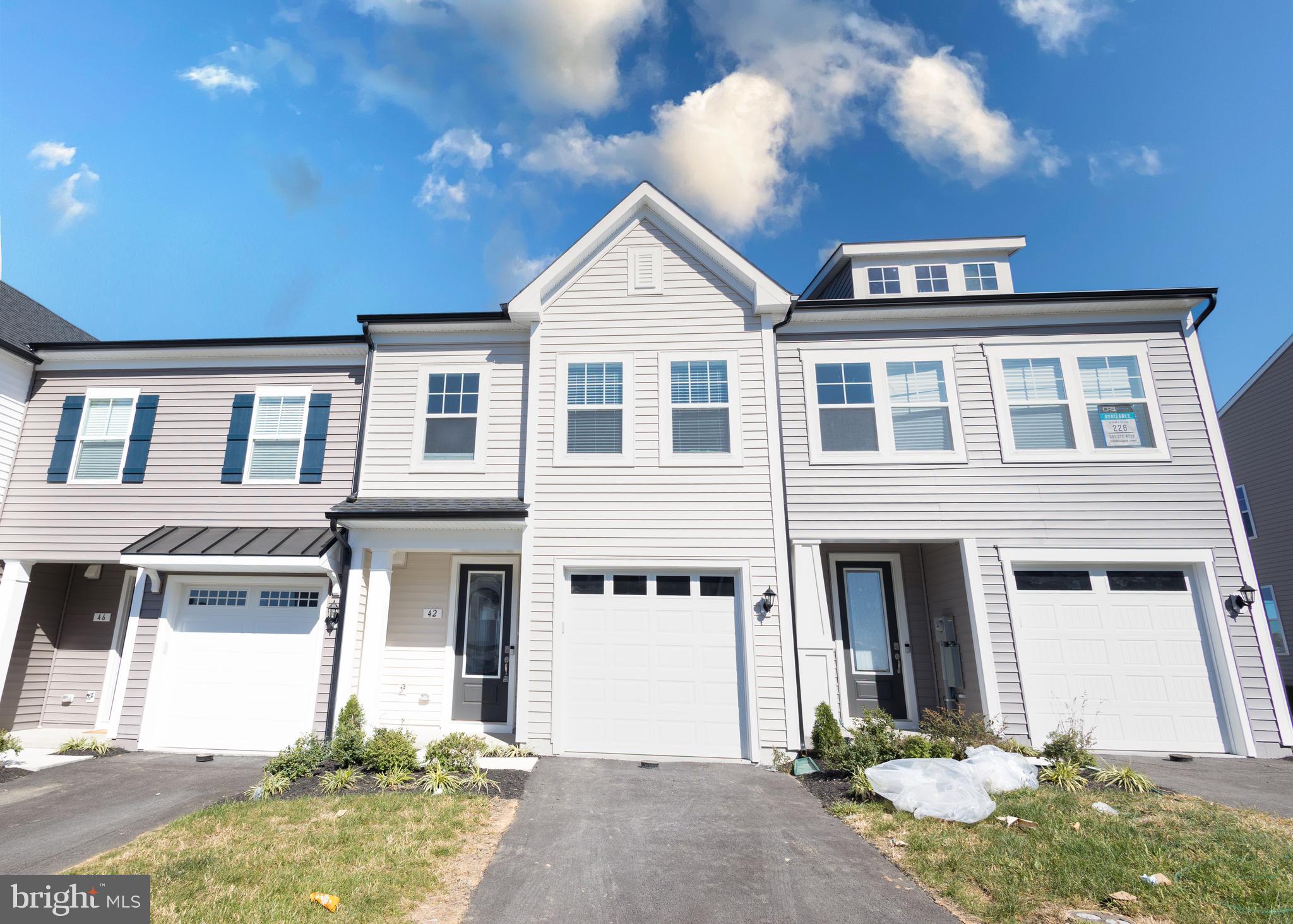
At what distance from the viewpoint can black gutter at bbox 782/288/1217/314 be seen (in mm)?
10180

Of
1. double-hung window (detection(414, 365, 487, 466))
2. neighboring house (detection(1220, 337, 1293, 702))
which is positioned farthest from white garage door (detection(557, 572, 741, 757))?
neighboring house (detection(1220, 337, 1293, 702))

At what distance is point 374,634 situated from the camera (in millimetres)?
9727

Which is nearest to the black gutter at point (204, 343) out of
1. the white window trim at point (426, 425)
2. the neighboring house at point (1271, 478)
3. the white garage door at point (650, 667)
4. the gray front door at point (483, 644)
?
the white window trim at point (426, 425)

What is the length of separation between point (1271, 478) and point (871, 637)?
44.8 ft

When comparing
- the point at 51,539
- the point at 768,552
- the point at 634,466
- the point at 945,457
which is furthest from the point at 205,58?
the point at 945,457

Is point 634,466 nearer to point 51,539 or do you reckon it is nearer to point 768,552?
point 768,552

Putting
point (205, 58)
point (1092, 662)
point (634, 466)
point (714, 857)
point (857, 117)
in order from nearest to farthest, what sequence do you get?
point (714, 857), point (1092, 662), point (634, 466), point (205, 58), point (857, 117)

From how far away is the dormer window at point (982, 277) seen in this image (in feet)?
48.8

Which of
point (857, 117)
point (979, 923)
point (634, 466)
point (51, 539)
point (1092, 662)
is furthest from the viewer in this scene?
point (857, 117)

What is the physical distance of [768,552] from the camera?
31.1 feet

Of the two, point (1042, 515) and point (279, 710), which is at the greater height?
point (1042, 515)

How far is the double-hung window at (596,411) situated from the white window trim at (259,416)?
4686 millimetres

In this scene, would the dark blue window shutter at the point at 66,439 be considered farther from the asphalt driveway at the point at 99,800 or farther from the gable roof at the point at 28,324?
the asphalt driveway at the point at 99,800

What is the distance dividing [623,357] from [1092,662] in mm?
8672
